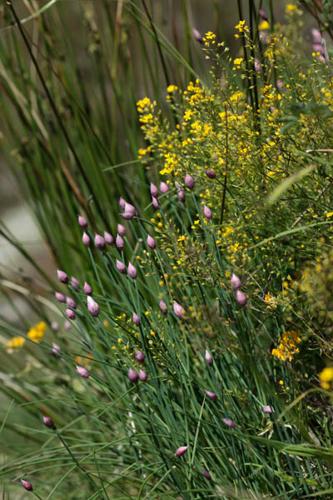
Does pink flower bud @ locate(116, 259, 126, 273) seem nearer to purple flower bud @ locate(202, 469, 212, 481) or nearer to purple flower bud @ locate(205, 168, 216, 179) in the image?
purple flower bud @ locate(205, 168, 216, 179)

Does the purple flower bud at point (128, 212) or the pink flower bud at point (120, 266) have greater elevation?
the purple flower bud at point (128, 212)

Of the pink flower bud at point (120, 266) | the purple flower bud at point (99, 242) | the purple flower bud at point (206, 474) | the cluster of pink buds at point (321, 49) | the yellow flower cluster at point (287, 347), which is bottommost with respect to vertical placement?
the purple flower bud at point (206, 474)

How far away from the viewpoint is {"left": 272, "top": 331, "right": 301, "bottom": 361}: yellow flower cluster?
167 centimetres

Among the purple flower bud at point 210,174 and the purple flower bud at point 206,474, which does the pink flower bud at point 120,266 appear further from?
the purple flower bud at point 206,474

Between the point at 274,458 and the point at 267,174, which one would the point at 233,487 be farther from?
the point at 267,174

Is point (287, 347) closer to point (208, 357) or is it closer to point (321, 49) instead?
point (208, 357)

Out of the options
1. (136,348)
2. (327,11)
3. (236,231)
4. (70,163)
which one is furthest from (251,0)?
(70,163)

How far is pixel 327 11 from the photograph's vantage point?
66.0 inches

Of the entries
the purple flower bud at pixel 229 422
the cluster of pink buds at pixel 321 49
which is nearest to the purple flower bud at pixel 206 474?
the purple flower bud at pixel 229 422

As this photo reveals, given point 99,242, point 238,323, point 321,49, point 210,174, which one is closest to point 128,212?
point 99,242

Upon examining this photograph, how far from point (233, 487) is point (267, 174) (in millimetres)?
646

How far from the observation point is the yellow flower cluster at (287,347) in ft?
5.46

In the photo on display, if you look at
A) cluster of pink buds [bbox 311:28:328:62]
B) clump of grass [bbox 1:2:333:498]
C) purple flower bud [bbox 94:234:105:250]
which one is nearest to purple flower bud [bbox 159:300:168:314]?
clump of grass [bbox 1:2:333:498]

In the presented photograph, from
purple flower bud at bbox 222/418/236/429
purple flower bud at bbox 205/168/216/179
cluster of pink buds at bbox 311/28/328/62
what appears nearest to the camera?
purple flower bud at bbox 222/418/236/429
